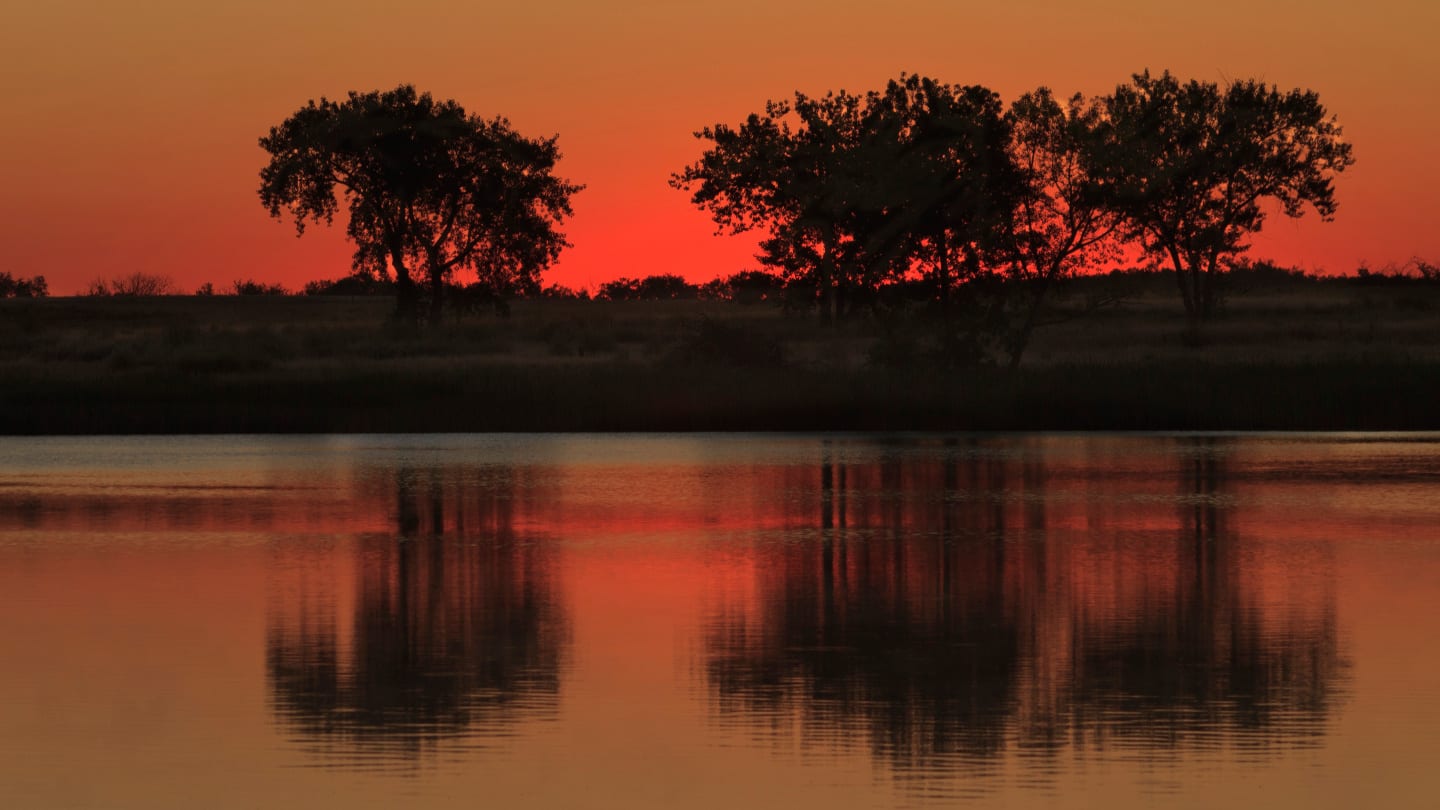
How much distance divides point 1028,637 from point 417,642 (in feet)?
15.7

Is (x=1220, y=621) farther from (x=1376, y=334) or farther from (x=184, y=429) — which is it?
(x=1376, y=334)

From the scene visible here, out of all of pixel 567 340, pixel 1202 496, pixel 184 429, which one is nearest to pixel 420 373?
pixel 184 429

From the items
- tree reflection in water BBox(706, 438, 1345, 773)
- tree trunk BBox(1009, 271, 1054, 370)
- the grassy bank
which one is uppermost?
tree trunk BBox(1009, 271, 1054, 370)

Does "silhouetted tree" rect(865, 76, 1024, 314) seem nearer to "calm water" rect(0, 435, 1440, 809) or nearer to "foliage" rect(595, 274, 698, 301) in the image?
"calm water" rect(0, 435, 1440, 809)

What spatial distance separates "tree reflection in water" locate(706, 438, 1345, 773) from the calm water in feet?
0.17

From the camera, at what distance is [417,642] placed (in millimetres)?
16281

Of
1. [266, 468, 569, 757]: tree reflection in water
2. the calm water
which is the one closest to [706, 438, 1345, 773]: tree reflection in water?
the calm water

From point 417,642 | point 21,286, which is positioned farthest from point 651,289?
point 417,642

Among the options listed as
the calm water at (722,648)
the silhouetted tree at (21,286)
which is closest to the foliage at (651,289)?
the silhouetted tree at (21,286)

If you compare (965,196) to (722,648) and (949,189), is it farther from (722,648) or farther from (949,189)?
(722,648)

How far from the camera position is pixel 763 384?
52281 mm

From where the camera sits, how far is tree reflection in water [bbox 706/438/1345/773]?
12.7m

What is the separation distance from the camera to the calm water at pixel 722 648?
37.2ft

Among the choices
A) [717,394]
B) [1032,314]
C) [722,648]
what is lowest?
[722,648]
